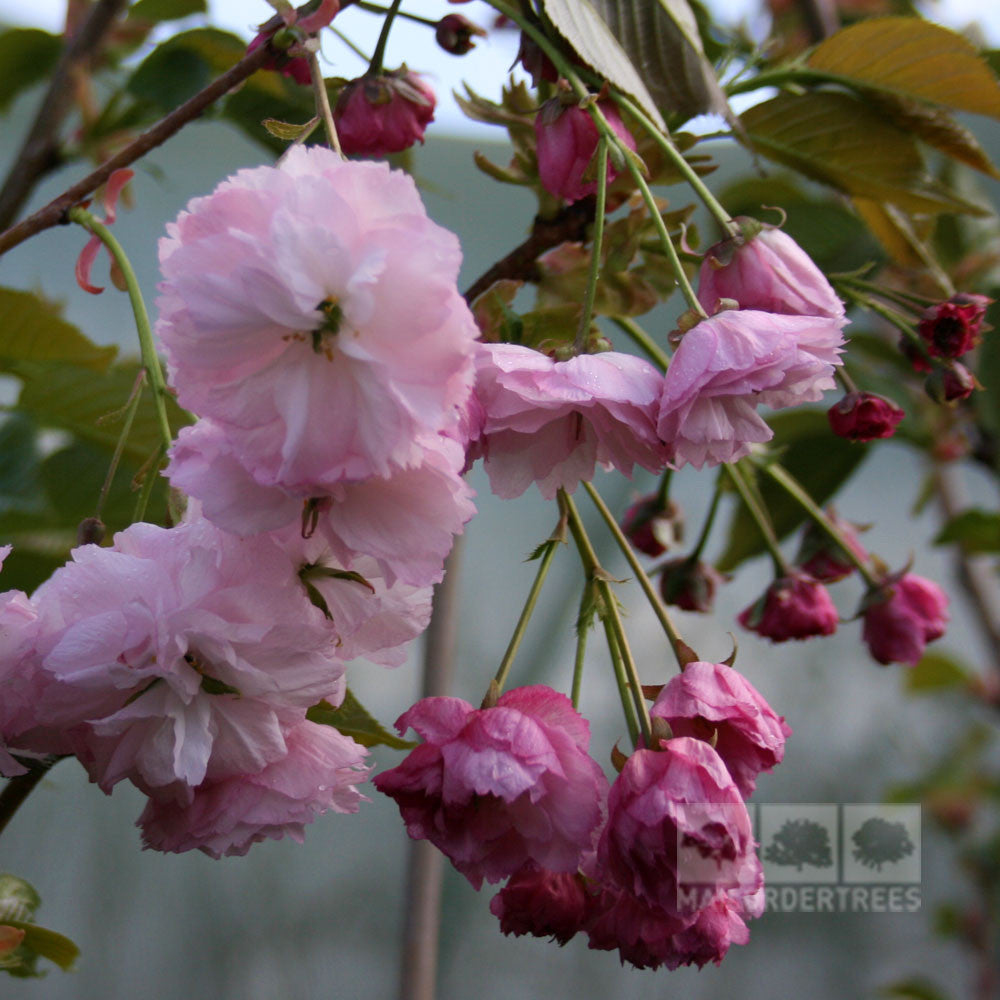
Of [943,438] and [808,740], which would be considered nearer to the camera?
[943,438]

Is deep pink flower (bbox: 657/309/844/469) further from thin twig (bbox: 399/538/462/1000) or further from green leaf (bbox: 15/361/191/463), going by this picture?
green leaf (bbox: 15/361/191/463)

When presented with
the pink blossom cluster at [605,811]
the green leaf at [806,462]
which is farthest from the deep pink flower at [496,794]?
the green leaf at [806,462]

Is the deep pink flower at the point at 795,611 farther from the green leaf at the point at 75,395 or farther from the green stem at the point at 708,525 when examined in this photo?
the green leaf at the point at 75,395

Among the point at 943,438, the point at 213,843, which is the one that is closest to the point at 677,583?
the point at 213,843

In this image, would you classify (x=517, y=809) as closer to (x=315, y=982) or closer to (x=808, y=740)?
(x=315, y=982)

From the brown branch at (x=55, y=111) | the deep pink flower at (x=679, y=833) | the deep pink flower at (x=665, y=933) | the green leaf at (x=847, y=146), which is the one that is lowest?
the deep pink flower at (x=665, y=933)

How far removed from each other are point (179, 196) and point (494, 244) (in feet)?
1.44

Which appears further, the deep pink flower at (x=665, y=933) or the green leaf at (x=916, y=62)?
the green leaf at (x=916, y=62)

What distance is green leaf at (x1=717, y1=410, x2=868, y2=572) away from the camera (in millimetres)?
788

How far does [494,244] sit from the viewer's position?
1478 millimetres

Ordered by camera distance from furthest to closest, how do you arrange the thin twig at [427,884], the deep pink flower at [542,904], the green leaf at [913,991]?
the green leaf at [913,991]
the thin twig at [427,884]
the deep pink flower at [542,904]

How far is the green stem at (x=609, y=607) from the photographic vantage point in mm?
356

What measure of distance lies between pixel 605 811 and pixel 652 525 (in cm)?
34

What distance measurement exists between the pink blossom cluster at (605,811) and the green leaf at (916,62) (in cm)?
33
